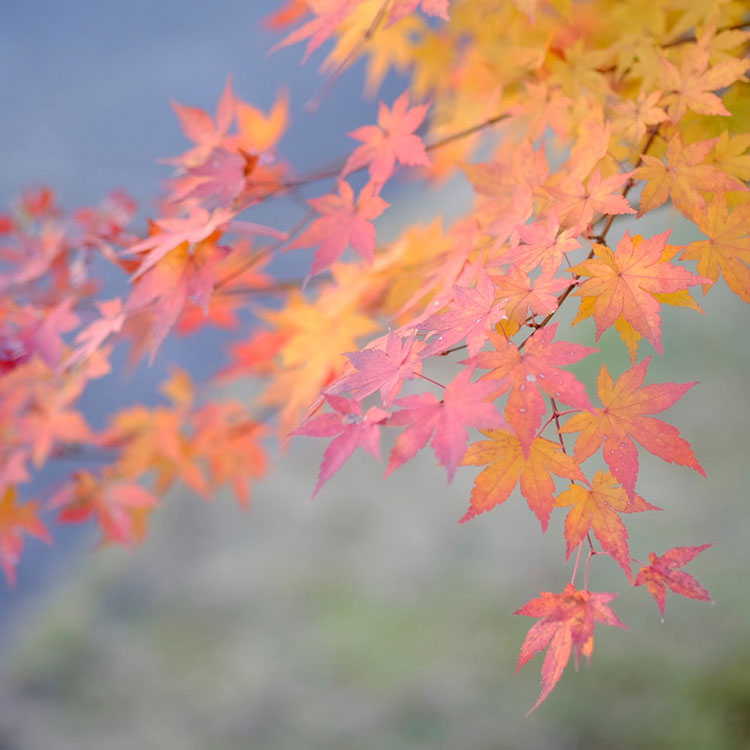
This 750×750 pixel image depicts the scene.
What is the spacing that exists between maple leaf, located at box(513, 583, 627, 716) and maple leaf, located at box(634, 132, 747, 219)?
0.35 meters

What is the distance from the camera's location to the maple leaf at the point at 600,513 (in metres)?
0.54

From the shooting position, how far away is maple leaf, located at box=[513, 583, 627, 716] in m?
0.56

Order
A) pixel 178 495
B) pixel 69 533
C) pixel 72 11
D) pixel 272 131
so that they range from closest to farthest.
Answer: pixel 272 131 → pixel 178 495 → pixel 69 533 → pixel 72 11

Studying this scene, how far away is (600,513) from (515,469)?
79 mm

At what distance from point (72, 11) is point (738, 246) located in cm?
458

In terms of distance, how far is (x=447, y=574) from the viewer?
212 centimetres

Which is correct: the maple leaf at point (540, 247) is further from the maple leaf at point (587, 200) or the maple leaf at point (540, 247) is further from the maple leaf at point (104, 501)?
the maple leaf at point (104, 501)

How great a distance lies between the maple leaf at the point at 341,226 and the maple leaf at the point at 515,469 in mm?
300

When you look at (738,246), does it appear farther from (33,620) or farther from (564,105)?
(33,620)

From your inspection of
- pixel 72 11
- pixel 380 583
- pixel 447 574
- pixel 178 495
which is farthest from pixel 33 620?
pixel 72 11

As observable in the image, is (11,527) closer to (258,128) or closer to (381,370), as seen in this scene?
(258,128)

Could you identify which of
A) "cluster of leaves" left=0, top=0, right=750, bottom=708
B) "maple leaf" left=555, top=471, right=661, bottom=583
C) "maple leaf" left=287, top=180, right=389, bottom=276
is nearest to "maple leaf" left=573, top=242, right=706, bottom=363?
"cluster of leaves" left=0, top=0, right=750, bottom=708

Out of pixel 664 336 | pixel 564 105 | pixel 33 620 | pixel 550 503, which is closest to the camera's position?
pixel 550 503

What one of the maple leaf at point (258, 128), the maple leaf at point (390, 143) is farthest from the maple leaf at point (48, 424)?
the maple leaf at point (390, 143)
